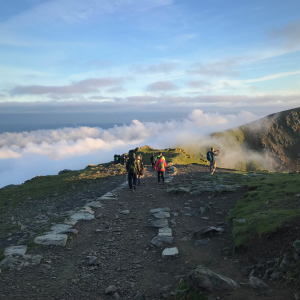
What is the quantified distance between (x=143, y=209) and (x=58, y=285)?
8.66 meters

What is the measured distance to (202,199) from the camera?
16953 millimetres

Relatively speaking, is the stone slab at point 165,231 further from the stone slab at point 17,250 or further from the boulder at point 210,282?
the stone slab at point 17,250

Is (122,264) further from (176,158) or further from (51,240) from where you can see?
(176,158)

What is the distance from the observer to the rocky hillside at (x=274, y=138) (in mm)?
144125

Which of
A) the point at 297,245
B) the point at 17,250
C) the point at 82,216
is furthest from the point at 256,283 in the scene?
the point at 82,216

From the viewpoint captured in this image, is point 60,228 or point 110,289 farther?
point 60,228

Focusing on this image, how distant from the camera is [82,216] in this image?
1378 centimetres

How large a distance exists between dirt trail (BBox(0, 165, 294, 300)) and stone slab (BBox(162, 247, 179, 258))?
185 mm

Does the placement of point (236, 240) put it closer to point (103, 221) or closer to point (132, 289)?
point (132, 289)

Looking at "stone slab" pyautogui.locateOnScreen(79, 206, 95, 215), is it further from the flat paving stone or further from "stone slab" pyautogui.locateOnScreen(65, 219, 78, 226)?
the flat paving stone

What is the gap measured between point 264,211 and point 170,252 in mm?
4190

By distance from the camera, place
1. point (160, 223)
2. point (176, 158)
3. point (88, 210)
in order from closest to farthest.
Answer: point (160, 223) → point (88, 210) → point (176, 158)

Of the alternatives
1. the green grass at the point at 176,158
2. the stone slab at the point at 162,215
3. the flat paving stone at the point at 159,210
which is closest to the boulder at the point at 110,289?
the stone slab at the point at 162,215

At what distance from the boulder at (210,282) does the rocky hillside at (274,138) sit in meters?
147
